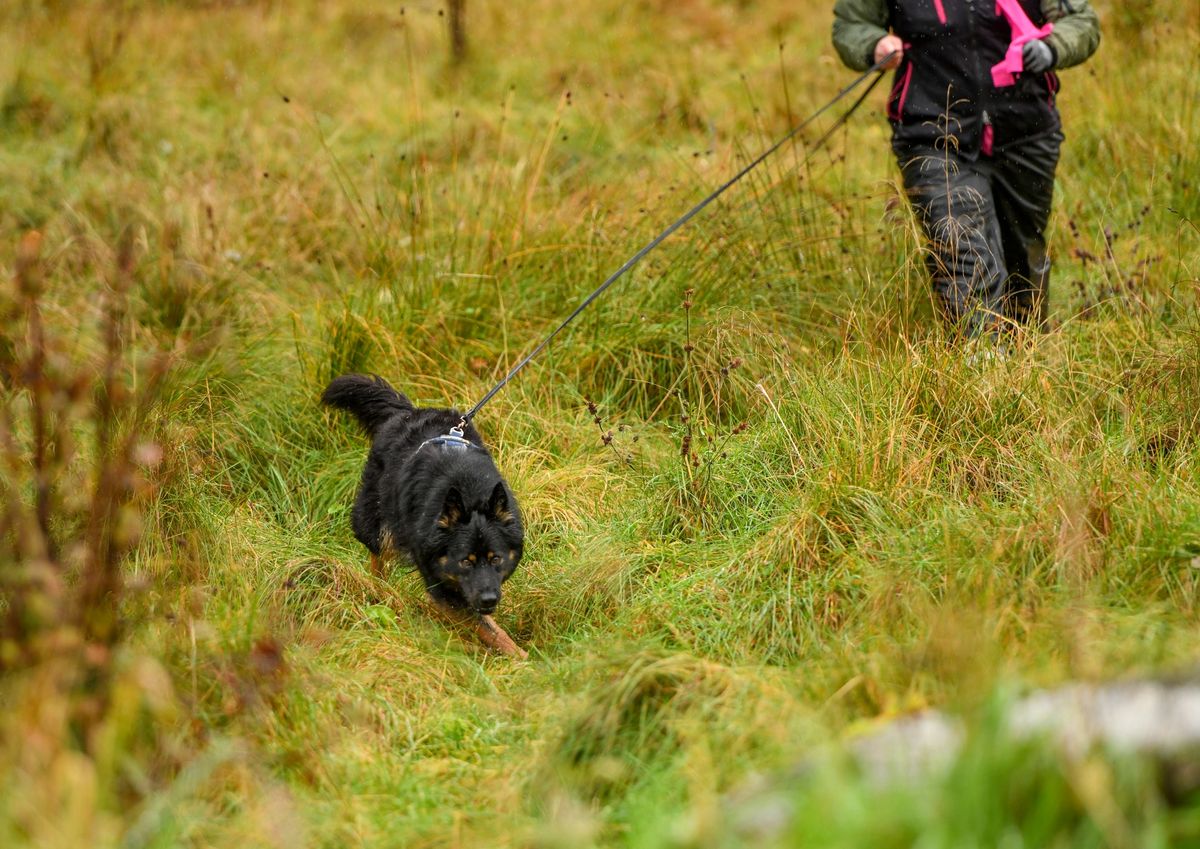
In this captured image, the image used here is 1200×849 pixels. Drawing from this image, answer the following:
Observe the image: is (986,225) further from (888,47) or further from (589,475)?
(589,475)

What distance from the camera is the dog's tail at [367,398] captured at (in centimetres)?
487

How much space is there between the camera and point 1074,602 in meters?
3.25

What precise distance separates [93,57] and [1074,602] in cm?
813

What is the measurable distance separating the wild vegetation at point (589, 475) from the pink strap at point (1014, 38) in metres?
0.67

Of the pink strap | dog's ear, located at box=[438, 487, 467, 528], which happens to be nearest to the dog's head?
dog's ear, located at box=[438, 487, 467, 528]

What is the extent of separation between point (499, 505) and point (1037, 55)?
2.81 meters

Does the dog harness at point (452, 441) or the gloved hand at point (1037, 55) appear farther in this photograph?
the gloved hand at point (1037, 55)

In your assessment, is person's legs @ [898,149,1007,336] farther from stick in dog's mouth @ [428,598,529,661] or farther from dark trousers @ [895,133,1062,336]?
stick in dog's mouth @ [428,598,529,661]

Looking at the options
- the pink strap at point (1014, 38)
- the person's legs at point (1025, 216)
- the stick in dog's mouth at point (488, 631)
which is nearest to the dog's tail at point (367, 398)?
the stick in dog's mouth at point (488, 631)

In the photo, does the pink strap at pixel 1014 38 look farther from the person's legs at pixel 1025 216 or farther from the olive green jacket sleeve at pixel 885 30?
the person's legs at pixel 1025 216

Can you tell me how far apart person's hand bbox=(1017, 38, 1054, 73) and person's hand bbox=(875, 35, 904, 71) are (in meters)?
0.49

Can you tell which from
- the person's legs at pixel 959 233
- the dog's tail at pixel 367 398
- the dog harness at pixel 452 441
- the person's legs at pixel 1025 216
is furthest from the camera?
the person's legs at pixel 1025 216

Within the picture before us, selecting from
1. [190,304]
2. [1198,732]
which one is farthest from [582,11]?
[1198,732]

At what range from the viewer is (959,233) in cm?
483
